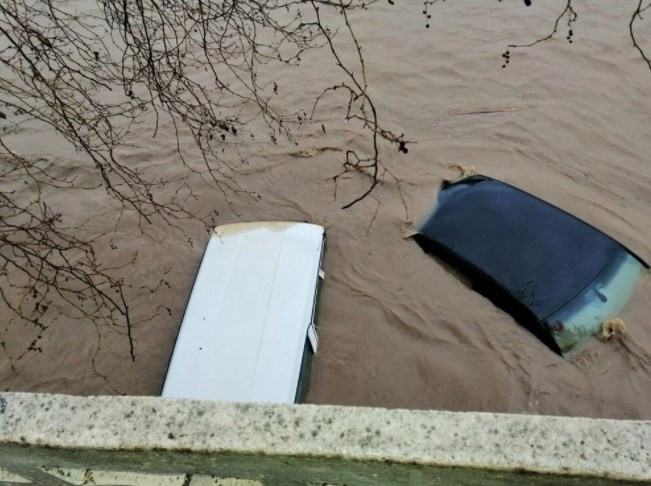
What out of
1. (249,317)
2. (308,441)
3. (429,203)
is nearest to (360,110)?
(429,203)

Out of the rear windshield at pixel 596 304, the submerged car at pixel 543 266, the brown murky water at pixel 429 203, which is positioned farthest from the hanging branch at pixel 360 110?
the rear windshield at pixel 596 304

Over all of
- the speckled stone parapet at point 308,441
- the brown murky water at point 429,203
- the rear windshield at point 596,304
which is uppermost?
the speckled stone parapet at point 308,441

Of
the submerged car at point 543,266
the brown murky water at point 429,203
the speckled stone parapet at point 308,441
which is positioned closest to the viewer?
the speckled stone parapet at point 308,441

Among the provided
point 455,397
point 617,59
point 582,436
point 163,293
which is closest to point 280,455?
point 582,436

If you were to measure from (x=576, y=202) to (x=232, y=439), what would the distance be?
6266mm

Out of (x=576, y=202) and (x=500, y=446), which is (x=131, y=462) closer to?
(x=500, y=446)

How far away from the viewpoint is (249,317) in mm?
4867

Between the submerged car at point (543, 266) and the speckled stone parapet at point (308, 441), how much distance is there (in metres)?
2.85

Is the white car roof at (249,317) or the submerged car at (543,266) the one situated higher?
the submerged car at (543,266)

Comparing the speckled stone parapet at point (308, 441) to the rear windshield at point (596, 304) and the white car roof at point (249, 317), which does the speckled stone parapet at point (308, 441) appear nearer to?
the white car roof at point (249, 317)

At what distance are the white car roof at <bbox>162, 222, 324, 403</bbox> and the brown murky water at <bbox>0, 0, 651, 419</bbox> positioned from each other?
863mm

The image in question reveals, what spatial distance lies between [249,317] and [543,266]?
2.50m

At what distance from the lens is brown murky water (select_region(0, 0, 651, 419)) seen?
5301 millimetres

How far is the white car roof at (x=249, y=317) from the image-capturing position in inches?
179
